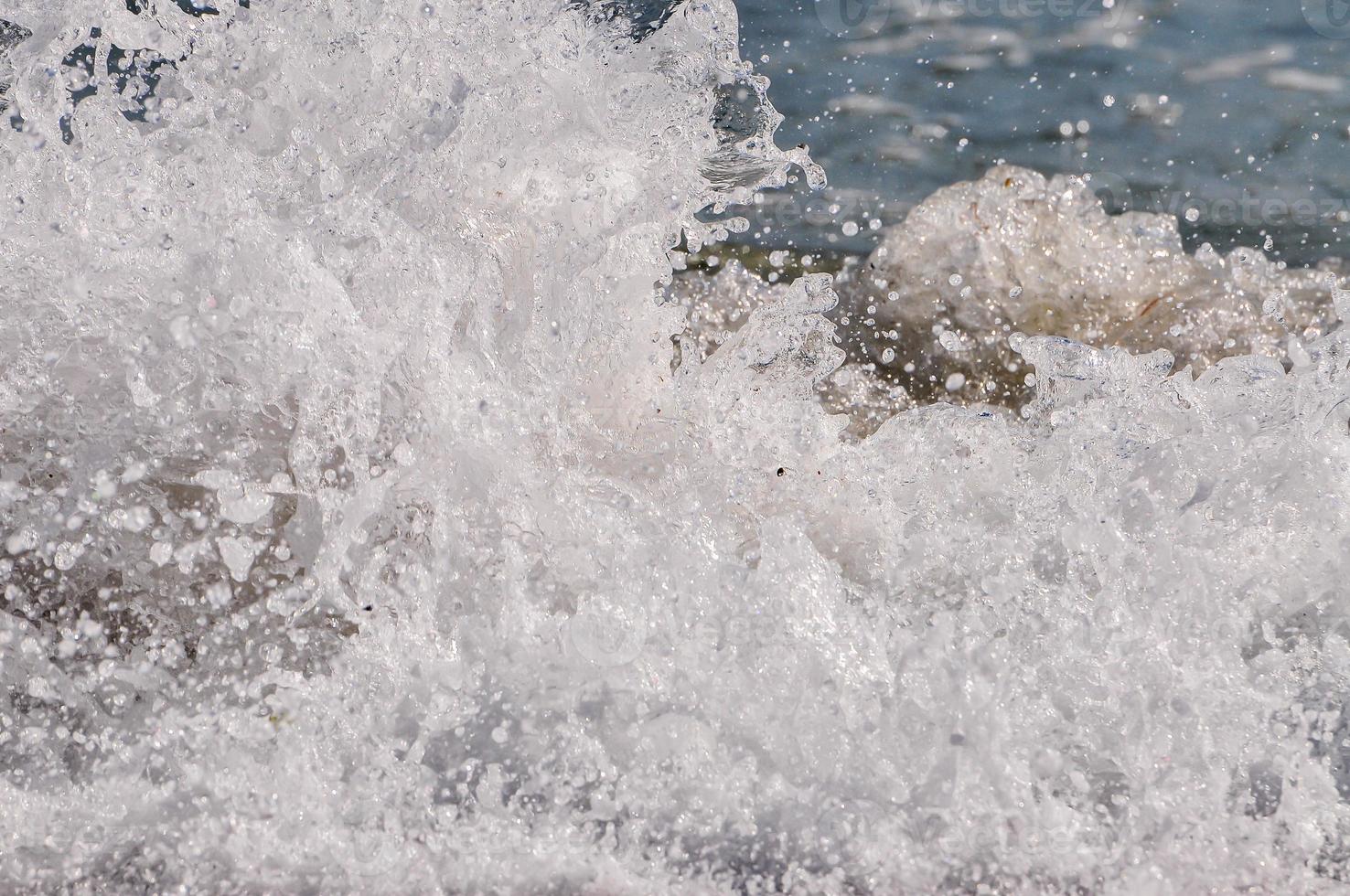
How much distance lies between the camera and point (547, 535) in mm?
1768

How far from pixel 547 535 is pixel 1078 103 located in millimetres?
3377

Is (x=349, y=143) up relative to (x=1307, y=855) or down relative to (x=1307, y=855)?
up

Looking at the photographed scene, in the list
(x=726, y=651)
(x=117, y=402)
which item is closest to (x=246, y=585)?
(x=117, y=402)

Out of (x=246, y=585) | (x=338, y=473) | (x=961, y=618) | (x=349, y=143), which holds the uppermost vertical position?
(x=349, y=143)

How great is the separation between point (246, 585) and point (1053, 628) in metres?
1.11

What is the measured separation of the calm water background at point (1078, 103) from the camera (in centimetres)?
419

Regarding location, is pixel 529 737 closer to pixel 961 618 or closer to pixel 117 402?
pixel 961 618

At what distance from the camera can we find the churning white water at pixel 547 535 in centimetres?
146

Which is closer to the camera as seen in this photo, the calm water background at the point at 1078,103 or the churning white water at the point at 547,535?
the churning white water at the point at 547,535

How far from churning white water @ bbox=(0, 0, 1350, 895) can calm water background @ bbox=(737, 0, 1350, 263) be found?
6.40ft

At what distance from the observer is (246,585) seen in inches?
69.0

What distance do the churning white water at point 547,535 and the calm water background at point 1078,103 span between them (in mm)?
1950

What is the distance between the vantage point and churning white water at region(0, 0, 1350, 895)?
146 centimetres

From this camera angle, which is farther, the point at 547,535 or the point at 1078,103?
the point at 1078,103
